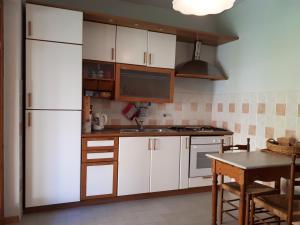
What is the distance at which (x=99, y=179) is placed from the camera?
104 inches

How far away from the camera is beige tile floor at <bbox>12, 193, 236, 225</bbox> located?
7.57 ft

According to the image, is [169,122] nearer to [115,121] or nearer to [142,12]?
[115,121]

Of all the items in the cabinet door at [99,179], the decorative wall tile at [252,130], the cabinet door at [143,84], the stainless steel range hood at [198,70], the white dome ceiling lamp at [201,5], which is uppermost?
the white dome ceiling lamp at [201,5]

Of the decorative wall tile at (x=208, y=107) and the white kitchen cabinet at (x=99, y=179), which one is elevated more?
the decorative wall tile at (x=208, y=107)

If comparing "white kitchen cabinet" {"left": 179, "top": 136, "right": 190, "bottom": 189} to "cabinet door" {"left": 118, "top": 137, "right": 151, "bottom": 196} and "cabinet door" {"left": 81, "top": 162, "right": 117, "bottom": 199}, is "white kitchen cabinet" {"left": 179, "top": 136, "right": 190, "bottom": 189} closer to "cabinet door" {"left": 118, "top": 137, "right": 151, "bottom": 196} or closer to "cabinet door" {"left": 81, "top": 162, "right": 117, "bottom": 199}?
"cabinet door" {"left": 118, "top": 137, "right": 151, "bottom": 196}

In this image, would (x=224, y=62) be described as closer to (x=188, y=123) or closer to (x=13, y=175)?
(x=188, y=123)

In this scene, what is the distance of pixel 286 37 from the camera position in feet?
8.38

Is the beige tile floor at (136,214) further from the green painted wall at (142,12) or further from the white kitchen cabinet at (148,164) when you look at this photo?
the green painted wall at (142,12)

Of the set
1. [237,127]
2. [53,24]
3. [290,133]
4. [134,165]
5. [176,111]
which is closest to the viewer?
[53,24]

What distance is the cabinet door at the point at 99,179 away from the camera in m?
2.59

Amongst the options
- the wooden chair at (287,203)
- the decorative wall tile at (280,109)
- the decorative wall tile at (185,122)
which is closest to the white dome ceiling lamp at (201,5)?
the wooden chair at (287,203)

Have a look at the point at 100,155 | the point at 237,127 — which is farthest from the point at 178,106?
the point at 100,155

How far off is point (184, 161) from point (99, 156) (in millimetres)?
1130

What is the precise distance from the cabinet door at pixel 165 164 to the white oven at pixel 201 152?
0.73ft
